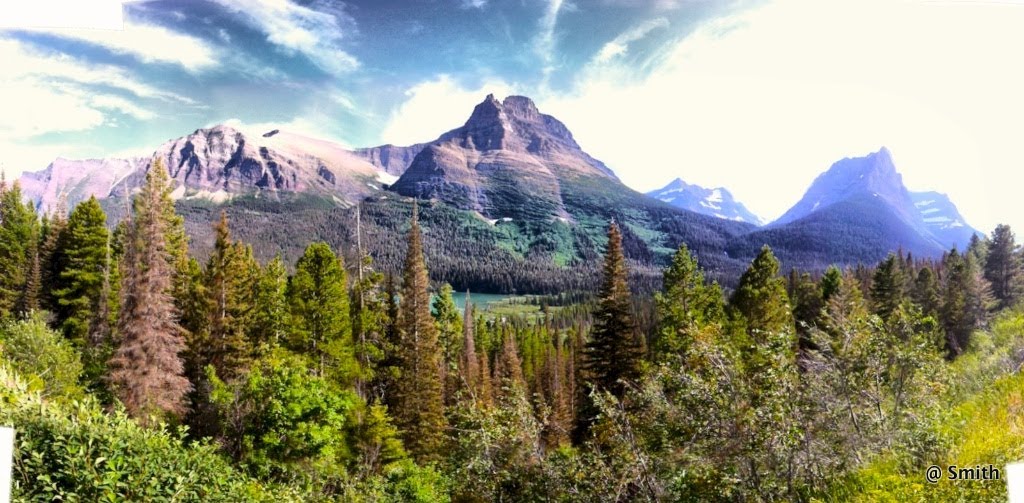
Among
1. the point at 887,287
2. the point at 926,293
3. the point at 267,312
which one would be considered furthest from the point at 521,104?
the point at 926,293

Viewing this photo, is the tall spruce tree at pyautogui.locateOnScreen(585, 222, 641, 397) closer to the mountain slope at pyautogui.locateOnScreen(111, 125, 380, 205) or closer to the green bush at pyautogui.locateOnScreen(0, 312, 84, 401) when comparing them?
the mountain slope at pyautogui.locateOnScreen(111, 125, 380, 205)

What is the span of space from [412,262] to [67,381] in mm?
13939

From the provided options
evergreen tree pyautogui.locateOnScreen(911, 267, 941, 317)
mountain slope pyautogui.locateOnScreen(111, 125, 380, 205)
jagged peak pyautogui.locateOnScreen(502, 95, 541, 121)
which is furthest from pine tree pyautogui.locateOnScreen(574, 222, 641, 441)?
evergreen tree pyautogui.locateOnScreen(911, 267, 941, 317)

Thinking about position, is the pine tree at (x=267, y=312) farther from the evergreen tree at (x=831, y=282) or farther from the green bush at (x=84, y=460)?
the evergreen tree at (x=831, y=282)

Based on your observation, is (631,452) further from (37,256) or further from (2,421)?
(37,256)

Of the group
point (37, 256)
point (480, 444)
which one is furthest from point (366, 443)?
point (37, 256)

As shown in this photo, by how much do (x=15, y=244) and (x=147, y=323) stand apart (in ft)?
73.6

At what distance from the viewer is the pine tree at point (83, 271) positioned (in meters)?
23.2

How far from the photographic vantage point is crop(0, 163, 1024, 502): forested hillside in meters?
4.95

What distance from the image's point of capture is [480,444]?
22.5 feet

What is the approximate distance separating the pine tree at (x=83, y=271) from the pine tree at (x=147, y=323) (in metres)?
8.73

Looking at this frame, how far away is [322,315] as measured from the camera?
20141 millimetres

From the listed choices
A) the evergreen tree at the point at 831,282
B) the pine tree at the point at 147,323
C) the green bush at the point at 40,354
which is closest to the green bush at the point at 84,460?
the green bush at the point at 40,354

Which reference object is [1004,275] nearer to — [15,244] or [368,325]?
[368,325]
